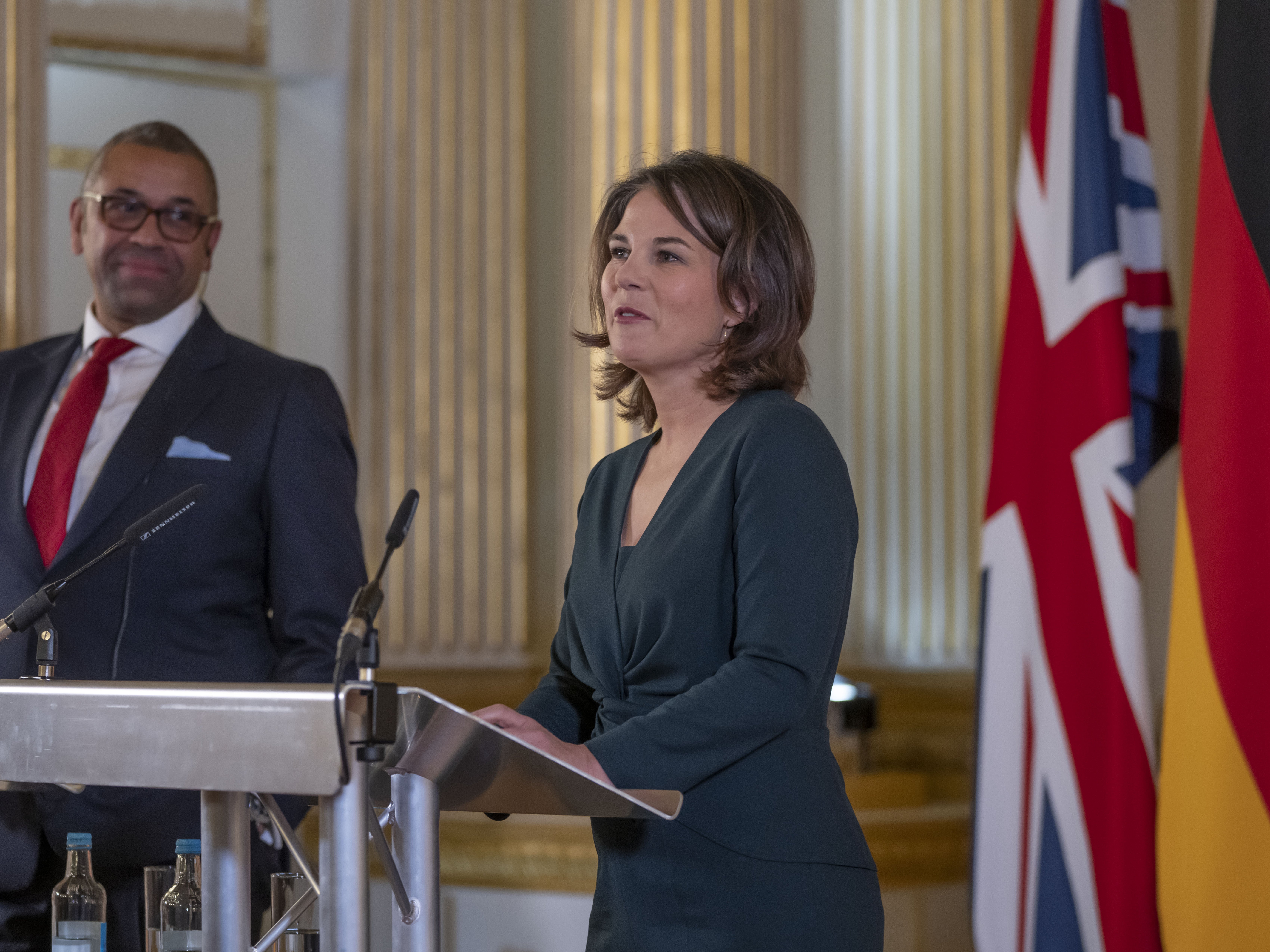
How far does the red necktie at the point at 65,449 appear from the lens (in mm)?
2205

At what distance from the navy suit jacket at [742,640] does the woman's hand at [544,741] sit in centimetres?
3

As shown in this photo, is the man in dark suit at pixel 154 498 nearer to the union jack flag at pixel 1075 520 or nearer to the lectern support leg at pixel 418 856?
the lectern support leg at pixel 418 856

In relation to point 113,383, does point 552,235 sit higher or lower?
higher

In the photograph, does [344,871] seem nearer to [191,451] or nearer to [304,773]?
[304,773]

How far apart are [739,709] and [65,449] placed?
4.44ft

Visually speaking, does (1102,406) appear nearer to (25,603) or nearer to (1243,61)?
(1243,61)

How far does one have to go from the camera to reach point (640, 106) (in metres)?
4.08

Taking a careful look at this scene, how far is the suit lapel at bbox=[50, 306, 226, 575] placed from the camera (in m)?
2.14

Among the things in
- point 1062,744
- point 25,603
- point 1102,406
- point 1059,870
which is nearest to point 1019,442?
point 1102,406

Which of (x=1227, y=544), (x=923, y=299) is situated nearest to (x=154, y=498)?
(x=1227, y=544)

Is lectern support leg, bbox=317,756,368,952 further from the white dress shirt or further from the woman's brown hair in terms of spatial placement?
the white dress shirt

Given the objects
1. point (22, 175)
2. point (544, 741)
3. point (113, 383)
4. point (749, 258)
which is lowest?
point (544, 741)

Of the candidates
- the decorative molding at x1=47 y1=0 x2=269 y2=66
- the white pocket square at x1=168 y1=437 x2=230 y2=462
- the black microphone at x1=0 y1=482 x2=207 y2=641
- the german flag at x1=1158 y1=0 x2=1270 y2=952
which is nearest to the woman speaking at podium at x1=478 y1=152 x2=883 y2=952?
the black microphone at x1=0 y1=482 x2=207 y2=641

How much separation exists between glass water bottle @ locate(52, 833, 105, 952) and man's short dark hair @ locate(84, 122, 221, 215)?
1074 mm
